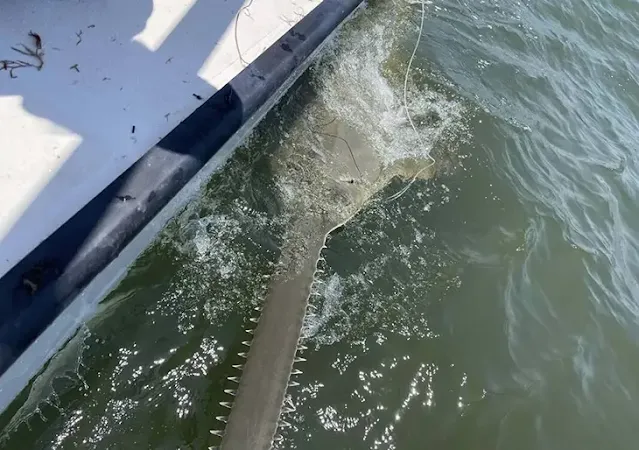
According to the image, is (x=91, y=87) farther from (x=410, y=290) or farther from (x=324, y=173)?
(x=410, y=290)

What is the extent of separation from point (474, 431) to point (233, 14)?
3.14m

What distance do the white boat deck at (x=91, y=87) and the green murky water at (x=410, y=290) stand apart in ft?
3.07

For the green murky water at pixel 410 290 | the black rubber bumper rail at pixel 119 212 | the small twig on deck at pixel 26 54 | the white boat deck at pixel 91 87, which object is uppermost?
the small twig on deck at pixel 26 54

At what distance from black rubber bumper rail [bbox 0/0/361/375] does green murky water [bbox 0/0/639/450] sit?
84 centimetres

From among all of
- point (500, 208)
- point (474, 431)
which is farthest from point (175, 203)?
point (500, 208)

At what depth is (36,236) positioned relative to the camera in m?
2.41

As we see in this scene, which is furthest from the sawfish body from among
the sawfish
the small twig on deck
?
the small twig on deck

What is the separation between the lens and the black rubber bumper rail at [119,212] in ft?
7.47

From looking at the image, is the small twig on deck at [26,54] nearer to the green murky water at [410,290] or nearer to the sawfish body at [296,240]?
the green murky water at [410,290]

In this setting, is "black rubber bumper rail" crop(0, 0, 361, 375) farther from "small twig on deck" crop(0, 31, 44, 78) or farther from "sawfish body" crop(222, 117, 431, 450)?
"sawfish body" crop(222, 117, 431, 450)

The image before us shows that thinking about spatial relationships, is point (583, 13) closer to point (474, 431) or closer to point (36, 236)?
point (474, 431)

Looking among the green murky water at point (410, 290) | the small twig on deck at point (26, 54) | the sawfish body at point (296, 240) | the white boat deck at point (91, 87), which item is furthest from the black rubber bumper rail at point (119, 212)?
the sawfish body at point (296, 240)

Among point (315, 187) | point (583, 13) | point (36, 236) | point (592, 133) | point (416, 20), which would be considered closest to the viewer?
point (36, 236)

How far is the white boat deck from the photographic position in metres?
2.52
